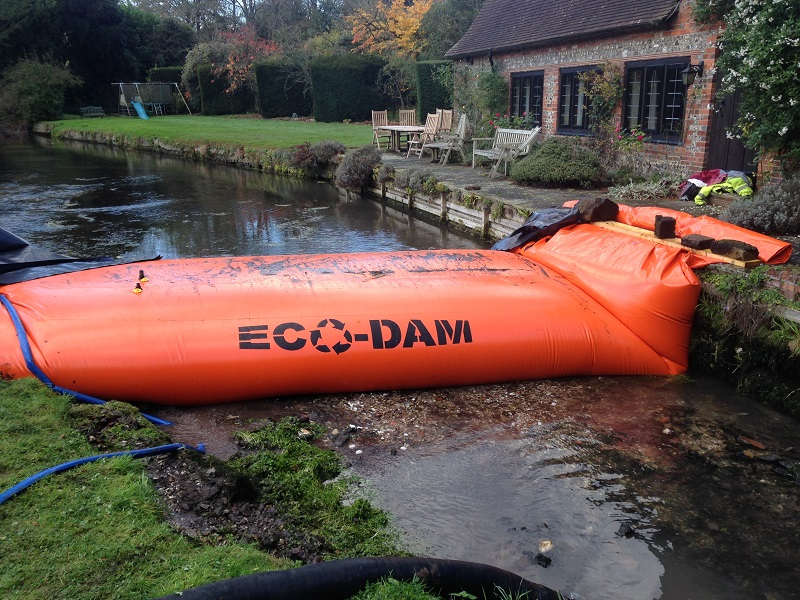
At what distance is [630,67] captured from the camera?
11.0 metres

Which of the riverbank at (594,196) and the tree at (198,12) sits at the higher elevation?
the tree at (198,12)

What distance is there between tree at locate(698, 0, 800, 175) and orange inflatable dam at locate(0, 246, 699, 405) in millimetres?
3210

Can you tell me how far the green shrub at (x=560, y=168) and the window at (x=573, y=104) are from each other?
4.35 feet

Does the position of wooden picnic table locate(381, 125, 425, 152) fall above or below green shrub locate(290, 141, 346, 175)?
above

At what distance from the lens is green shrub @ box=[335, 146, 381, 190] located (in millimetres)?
14008

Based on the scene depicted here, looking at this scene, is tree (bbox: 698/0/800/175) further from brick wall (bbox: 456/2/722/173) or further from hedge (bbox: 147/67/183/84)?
hedge (bbox: 147/67/183/84)

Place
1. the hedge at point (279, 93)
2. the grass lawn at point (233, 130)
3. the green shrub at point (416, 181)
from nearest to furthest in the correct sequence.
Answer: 1. the green shrub at point (416, 181)
2. the grass lawn at point (233, 130)
3. the hedge at point (279, 93)

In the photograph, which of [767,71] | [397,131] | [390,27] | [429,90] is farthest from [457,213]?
[390,27]

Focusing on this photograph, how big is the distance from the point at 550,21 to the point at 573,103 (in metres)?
2.12

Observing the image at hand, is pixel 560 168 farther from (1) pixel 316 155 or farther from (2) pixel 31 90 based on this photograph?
(2) pixel 31 90

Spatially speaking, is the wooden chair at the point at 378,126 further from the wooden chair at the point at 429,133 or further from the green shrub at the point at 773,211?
the green shrub at the point at 773,211

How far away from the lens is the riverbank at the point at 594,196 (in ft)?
16.1

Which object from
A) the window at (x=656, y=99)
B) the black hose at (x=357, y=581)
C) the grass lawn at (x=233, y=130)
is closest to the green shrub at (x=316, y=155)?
the grass lawn at (x=233, y=130)

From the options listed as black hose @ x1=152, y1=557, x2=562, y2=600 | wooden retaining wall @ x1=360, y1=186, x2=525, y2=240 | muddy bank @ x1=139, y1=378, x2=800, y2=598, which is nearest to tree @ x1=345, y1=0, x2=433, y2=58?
wooden retaining wall @ x1=360, y1=186, x2=525, y2=240
